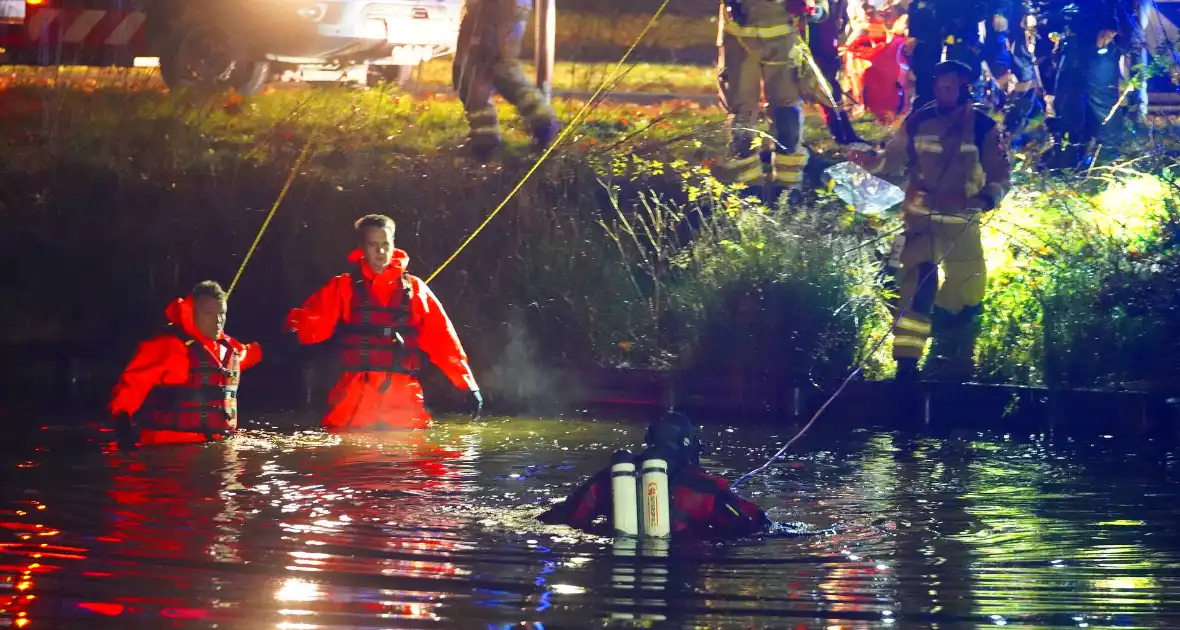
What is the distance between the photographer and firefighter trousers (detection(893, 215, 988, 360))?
45.3ft

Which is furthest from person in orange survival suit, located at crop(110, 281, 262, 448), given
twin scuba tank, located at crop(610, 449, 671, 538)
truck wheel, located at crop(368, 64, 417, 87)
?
truck wheel, located at crop(368, 64, 417, 87)

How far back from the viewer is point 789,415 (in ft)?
45.7

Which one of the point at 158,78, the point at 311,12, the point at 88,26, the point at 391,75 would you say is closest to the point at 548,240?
the point at 311,12

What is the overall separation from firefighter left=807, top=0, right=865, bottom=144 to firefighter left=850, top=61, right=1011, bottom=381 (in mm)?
3887

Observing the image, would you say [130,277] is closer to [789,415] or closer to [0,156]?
[0,156]

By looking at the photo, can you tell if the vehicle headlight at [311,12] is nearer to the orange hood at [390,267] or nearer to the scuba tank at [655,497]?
the orange hood at [390,267]

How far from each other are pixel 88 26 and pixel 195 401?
27.6 feet

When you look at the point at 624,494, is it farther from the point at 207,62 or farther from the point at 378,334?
the point at 207,62

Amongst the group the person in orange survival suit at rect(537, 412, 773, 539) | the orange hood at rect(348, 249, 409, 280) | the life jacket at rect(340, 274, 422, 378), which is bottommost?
the person in orange survival suit at rect(537, 412, 773, 539)

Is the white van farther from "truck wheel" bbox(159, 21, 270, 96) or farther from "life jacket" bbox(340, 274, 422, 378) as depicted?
"life jacket" bbox(340, 274, 422, 378)

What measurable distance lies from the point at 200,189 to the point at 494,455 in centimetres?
624

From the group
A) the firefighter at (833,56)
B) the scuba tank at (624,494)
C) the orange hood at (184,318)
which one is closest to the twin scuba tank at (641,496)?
the scuba tank at (624,494)

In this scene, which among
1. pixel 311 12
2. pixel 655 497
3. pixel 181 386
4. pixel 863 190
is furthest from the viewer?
pixel 311 12

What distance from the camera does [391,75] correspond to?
62.3 ft
